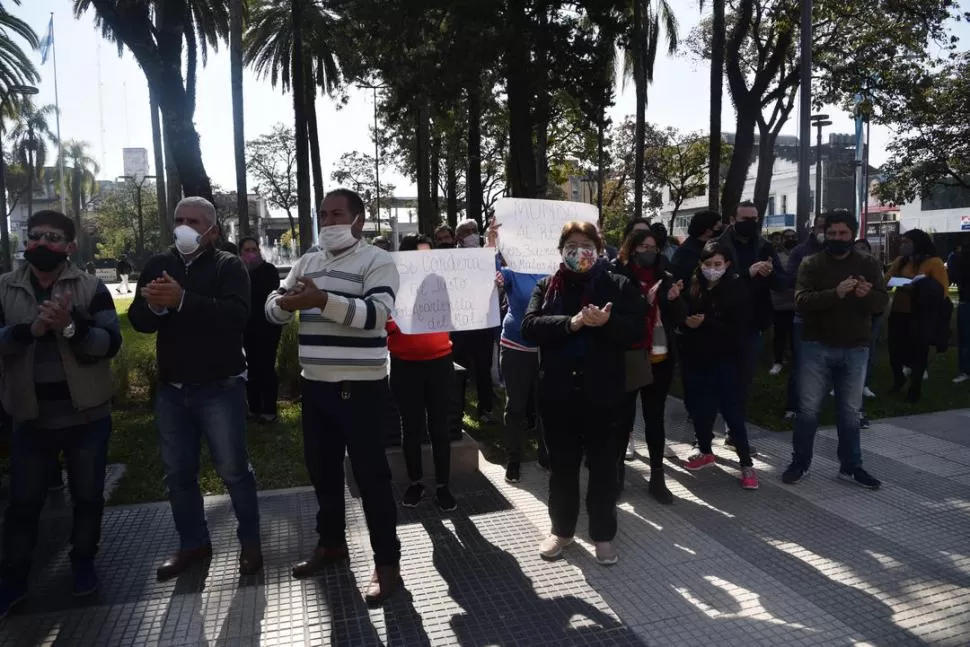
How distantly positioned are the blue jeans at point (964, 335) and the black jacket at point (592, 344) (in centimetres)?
739

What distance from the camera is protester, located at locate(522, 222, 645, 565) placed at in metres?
4.03

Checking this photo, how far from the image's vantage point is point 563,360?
406cm

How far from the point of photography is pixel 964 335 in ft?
30.6

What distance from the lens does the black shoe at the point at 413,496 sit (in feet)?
16.7

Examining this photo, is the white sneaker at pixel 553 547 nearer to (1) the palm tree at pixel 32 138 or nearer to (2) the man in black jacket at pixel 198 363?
(2) the man in black jacket at pixel 198 363

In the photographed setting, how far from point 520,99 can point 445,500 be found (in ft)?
35.3

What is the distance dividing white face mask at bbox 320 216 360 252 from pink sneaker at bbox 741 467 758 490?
3591mm

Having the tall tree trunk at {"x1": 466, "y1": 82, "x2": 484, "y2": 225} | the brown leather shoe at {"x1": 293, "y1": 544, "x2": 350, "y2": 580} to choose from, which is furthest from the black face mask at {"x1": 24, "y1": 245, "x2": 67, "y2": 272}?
the tall tree trunk at {"x1": 466, "y1": 82, "x2": 484, "y2": 225}

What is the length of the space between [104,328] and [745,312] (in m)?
4.38

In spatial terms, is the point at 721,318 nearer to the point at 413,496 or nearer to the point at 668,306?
the point at 668,306

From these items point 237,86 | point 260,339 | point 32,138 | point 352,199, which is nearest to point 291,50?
point 237,86

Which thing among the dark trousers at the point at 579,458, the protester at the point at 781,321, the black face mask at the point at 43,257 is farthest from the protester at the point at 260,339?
the protester at the point at 781,321

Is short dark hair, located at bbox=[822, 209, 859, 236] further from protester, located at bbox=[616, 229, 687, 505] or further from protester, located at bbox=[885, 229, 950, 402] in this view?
protester, located at bbox=[885, 229, 950, 402]

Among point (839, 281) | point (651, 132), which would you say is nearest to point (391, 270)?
point (839, 281)
